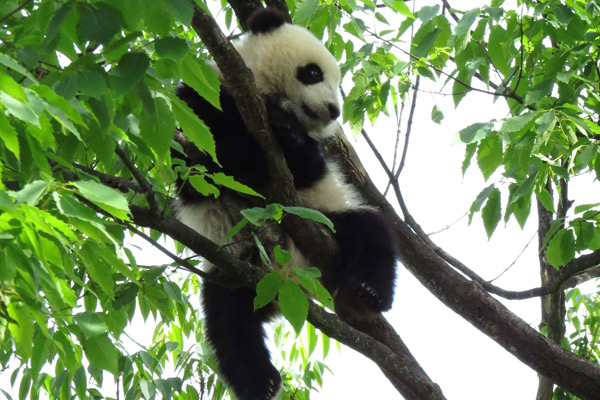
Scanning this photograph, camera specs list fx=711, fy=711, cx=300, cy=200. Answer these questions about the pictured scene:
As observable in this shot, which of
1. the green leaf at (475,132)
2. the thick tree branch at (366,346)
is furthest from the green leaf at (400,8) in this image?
the thick tree branch at (366,346)

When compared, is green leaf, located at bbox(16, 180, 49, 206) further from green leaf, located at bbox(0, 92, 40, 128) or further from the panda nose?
the panda nose

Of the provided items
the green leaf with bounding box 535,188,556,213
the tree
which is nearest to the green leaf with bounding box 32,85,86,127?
the tree

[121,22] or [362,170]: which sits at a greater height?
[362,170]

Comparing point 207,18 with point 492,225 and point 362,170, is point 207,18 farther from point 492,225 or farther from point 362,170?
point 362,170

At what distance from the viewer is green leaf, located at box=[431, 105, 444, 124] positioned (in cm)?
445

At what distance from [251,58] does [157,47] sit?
2.60 meters

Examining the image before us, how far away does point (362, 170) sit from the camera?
4.68m

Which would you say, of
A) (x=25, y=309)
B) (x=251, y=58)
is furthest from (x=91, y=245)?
(x=251, y=58)

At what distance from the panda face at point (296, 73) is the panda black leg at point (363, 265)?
25.8 inches

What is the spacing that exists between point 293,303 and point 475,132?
1.23 metres

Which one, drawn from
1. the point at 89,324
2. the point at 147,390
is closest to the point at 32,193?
the point at 89,324

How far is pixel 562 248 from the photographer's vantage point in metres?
3.55

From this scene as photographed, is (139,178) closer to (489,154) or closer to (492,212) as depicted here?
(489,154)

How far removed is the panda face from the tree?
16cm
